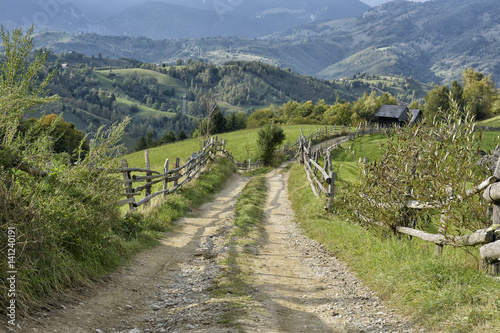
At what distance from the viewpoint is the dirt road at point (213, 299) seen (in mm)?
4914

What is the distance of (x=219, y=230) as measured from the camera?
11.8m

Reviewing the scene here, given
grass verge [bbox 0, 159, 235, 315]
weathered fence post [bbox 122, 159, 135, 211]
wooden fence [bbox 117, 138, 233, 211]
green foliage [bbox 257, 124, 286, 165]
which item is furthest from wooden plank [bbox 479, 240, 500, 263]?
green foliage [bbox 257, 124, 286, 165]

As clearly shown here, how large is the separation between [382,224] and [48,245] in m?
6.87

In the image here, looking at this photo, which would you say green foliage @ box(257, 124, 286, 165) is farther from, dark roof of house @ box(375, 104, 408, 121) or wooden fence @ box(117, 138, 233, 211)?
dark roof of house @ box(375, 104, 408, 121)

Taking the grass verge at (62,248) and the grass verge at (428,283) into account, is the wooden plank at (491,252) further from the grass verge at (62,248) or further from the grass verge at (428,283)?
the grass verge at (62,248)

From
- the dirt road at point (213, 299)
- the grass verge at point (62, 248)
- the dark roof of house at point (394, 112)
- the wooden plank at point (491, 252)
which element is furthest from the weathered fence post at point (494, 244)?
the dark roof of house at point (394, 112)

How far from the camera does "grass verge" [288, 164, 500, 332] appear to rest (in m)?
4.40

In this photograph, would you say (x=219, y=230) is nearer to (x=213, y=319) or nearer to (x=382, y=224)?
(x=382, y=224)

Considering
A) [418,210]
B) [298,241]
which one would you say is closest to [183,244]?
[298,241]

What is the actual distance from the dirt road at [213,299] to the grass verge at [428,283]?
0.25 metres

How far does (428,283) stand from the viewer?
538 cm

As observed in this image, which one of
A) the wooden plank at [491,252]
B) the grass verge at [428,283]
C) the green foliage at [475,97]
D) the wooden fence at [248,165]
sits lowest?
the wooden fence at [248,165]

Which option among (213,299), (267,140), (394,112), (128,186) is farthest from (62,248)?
(394,112)

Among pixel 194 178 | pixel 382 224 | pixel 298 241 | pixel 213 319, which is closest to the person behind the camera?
pixel 213 319
